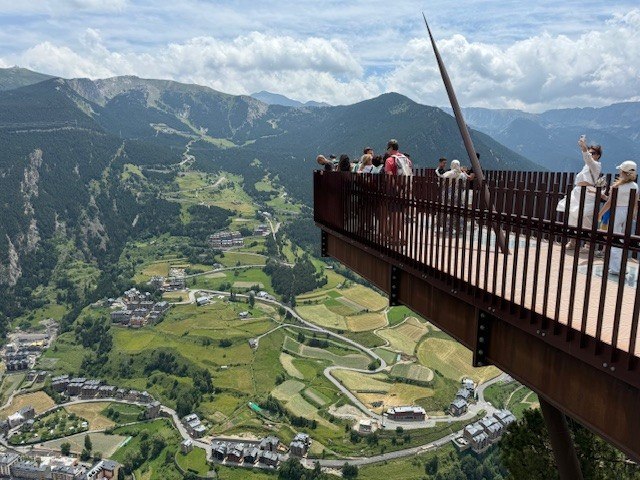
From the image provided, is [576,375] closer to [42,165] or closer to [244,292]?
[244,292]

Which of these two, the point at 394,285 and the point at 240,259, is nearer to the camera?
the point at 394,285

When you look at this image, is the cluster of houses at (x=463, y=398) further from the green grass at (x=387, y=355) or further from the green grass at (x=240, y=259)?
the green grass at (x=240, y=259)

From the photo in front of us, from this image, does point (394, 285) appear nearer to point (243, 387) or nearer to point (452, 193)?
point (452, 193)

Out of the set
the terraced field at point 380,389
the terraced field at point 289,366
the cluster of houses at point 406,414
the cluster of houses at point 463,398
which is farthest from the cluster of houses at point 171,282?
the cluster of houses at point 463,398

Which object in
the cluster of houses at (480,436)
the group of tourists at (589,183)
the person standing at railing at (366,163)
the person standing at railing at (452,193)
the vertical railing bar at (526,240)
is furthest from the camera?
the cluster of houses at (480,436)

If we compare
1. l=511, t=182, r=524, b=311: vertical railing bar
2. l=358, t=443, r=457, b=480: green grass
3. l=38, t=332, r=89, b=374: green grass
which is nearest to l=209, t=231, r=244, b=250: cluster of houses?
l=38, t=332, r=89, b=374: green grass

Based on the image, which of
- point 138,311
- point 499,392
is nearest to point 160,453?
point 138,311
